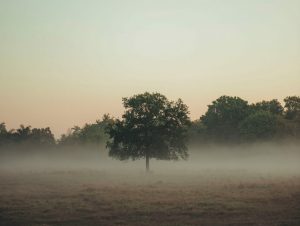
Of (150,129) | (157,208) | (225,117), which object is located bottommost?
(157,208)

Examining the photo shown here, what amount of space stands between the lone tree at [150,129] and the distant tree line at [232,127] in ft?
9.99

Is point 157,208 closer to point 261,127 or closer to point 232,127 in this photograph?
point 261,127

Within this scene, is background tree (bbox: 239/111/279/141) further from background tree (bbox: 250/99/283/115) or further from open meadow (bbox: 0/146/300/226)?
open meadow (bbox: 0/146/300/226)

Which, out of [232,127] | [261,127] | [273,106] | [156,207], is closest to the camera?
[156,207]

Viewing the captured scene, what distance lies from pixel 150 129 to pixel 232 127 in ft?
214

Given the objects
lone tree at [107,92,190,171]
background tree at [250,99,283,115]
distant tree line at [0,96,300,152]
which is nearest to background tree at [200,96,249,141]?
distant tree line at [0,96,300,152]

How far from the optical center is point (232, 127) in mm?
123562

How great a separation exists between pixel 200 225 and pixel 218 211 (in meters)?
4.08

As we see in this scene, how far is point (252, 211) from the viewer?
2317 cm

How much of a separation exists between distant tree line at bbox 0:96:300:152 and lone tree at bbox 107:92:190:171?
A: 3.04m

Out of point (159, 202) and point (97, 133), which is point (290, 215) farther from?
point (97, 133)

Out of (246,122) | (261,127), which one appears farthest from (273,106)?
(261,127)

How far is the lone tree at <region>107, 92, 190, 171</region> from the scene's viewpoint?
6312 cm

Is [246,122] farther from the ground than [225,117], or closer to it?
closer to it
